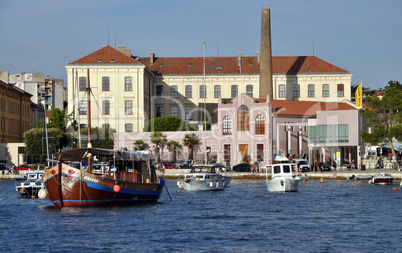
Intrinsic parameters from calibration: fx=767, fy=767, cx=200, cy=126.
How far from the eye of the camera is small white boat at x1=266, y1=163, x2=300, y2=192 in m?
64.6

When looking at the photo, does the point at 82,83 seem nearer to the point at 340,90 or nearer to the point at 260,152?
the point at 260,152

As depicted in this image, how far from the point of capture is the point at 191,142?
107375 mm

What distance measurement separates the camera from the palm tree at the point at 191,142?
107 m

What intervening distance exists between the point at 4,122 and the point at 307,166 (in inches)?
1957

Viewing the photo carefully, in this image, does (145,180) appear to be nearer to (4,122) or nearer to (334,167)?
(334,167)

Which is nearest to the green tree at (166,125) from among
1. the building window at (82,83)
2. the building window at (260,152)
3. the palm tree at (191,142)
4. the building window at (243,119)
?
the palm tree at (191,142)

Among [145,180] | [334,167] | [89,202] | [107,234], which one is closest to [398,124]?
[334,167]

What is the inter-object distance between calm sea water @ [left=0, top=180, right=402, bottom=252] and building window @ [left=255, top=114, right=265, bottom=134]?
4254 centimetres

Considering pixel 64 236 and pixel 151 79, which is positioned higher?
pixel 151 79

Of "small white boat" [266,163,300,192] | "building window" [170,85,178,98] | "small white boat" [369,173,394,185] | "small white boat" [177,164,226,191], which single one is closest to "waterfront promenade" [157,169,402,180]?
"small white boat" [369,173,394,185]

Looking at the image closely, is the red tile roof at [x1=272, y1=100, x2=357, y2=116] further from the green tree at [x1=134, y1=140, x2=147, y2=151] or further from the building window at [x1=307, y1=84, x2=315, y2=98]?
the building window at [x1=307, y1=84, x2=315, y2=98]

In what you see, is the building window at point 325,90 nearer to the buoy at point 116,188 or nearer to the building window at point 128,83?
the building window at point 128,83

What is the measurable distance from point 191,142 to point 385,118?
29536mm

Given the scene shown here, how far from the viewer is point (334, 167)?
92.8 meters
